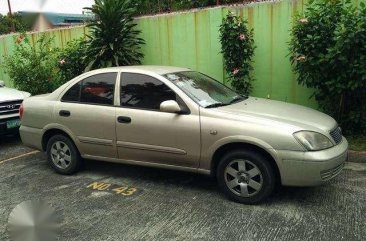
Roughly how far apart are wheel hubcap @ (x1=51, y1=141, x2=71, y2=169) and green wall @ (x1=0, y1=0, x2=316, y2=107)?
3367 millimetres

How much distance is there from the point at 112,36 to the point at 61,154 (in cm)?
337

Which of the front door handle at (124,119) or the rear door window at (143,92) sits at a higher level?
the rear door window at (143,92)

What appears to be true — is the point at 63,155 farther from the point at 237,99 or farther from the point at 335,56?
the point at 335,56

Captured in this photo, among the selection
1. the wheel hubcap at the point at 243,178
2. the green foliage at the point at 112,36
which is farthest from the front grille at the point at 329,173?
the green foliage at the point at 112,36

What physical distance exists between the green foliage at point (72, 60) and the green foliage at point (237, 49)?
3.20 metres

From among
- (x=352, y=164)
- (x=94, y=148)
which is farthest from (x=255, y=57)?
(x=94, y=148)

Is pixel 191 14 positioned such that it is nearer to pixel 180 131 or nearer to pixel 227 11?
pixel 227 11

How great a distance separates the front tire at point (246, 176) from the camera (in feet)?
13.8

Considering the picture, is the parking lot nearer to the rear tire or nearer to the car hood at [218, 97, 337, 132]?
the rear tire

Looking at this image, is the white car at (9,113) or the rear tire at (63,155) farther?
the white car at (9,113)

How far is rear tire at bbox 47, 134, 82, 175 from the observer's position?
18.1 feet

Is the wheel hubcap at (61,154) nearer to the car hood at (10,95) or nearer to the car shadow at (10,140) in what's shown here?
the car hood at (10,95)

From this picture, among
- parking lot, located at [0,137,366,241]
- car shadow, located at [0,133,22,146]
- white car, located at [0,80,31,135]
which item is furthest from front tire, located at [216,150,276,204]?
car shadow, located at [0,133,22,146]

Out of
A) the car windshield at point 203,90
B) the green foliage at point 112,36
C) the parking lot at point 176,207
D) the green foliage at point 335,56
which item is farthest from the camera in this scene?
the green foliage at point 112,36
